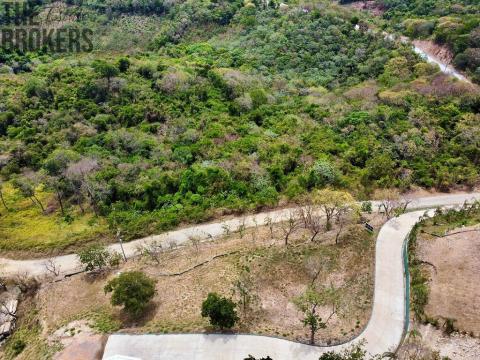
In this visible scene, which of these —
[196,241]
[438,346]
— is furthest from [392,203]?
[196,241]

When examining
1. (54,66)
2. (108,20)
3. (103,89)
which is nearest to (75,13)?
(108,20)

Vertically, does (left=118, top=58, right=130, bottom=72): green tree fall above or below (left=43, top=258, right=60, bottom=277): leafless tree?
above

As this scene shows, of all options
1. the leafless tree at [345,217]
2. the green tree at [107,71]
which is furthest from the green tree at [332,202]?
the green tree at [107,71]

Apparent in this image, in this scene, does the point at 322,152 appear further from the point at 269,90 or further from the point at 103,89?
the point at 103,89

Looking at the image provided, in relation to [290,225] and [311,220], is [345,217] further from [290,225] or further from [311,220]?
[290,225]

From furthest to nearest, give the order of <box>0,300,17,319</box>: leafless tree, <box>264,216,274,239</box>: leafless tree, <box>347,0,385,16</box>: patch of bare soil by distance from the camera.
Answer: <box>347,0,385,16</box>: patch of bare soil → <box>264,216,274,239</box>: leafless tree → <box>0,300,17,319</box>: leafless tree

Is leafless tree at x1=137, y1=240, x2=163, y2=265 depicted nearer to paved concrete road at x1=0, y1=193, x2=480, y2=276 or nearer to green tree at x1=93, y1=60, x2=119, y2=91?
paved concrete road at x1=0, y1=193, x2=480, y2=276

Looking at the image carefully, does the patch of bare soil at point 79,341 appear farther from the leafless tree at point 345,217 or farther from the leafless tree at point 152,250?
the leafless tree at point 345,217

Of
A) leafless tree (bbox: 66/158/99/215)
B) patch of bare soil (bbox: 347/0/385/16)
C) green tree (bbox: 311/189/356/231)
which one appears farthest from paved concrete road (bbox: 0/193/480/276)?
patch of bare soil (bbox: 347/0/385/16)

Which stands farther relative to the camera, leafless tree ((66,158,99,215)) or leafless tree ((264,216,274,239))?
leafless tree ((66,158,99,215))
